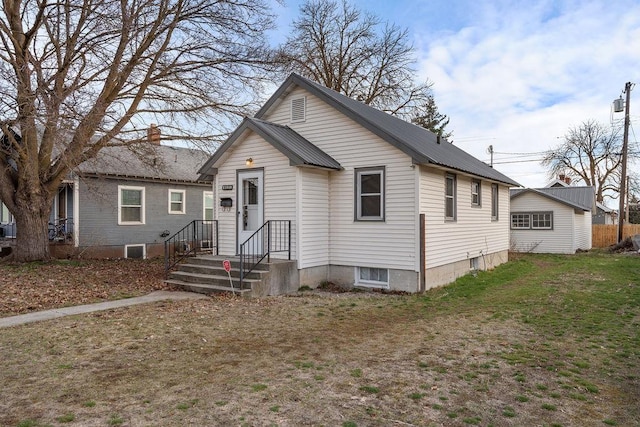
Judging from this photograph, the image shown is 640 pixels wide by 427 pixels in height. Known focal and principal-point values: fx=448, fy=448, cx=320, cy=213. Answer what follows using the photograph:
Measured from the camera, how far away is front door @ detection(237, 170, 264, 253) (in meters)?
11.7

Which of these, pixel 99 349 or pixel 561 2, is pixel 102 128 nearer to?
pixel 99 349

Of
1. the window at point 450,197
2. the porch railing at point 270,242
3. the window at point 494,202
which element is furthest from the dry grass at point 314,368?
the window at point 494,202

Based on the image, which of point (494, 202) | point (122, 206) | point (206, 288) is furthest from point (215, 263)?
point (494, 202)

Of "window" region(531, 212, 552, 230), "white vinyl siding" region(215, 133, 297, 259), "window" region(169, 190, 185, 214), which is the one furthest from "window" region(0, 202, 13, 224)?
"window" region(531, 212, 552, 230)

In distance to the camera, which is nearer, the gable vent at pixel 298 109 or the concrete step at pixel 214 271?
the concrete step at pixel 214 271

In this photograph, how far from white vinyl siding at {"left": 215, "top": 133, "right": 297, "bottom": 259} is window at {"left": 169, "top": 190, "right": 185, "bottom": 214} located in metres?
9.56

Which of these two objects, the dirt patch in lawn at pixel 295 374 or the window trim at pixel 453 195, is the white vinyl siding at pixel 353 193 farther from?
the dirt patch in lawn at pixel 295 374

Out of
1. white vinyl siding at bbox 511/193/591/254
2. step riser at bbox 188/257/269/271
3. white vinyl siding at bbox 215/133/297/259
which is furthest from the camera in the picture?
white vinyl siding at bbox 511/193/591/254

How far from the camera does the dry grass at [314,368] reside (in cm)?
402

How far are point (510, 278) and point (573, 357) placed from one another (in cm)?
855

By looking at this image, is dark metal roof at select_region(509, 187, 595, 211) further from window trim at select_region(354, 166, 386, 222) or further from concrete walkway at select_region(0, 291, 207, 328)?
concrete walkway at select_region(0, 291, 207, 328)

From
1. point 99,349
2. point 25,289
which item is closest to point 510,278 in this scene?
point 99,349

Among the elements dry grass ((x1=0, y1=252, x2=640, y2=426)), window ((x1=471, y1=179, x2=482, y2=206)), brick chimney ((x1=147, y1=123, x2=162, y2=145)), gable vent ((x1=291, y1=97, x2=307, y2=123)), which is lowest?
dry grass ((x1=0, y1=252, x2=640, y2=426))

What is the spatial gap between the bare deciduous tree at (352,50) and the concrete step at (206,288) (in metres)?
17.8
